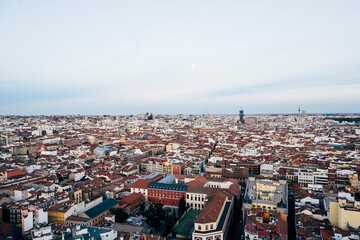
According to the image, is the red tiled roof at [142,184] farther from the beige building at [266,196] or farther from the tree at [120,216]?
the beige building at [266,196]

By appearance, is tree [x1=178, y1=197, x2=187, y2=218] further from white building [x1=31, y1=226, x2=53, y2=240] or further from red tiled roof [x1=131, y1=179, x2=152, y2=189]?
white building [x1=31, y1=226, x2=53, y2=240]

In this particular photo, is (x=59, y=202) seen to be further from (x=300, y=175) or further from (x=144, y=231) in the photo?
(x=300, y=175)

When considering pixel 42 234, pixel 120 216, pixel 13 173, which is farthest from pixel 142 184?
pixel 13 173

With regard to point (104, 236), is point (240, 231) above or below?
below

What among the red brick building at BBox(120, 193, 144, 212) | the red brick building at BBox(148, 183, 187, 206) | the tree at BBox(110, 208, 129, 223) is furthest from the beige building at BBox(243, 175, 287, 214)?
the red brick building at BBox(120, 193, 144, 212)

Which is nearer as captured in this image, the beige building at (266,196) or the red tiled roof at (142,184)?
the beige building at (266,196)

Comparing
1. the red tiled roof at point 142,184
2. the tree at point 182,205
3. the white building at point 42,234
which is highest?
the white building at point 42,234

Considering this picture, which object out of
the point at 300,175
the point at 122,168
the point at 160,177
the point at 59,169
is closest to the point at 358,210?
the point at 300,175

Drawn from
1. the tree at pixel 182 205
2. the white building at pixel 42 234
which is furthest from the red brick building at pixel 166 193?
the white building at pixel 42 234

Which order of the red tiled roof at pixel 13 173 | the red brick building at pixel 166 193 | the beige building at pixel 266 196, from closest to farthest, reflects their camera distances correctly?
the beige building at pixel 266 196 → the red brick building at pixel 166 193 → the red tiled roof at pixel 13 173

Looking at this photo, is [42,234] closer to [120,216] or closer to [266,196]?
[120,216]

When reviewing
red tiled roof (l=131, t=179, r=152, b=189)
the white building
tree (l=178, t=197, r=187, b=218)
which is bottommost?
tree (l=178, t=197, r=187, b=218)
